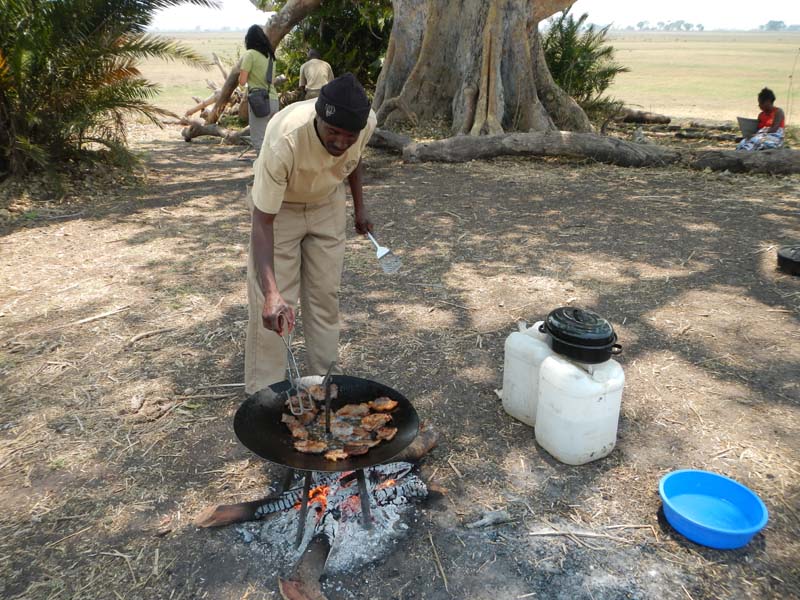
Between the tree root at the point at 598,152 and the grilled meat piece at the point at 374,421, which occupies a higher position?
the tree root at the point at 598,152

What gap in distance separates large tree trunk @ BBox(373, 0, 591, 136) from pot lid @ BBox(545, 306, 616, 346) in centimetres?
765

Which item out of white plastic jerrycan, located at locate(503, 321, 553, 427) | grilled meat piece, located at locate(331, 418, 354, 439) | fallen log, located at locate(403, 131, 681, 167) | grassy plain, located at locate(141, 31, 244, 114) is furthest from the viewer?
grassy plain, located at locate(141, 31, 244, 114)

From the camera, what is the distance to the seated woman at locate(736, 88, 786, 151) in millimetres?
9414

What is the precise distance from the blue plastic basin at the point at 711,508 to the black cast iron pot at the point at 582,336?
2.04 ft

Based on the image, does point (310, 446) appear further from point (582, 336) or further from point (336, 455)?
point (582, 336)

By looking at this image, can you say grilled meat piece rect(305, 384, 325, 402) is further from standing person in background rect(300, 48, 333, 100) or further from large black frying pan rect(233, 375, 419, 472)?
standing person in background rect(300, 48, 333, 100)

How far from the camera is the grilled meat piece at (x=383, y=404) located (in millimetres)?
2785

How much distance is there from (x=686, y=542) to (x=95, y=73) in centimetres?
815

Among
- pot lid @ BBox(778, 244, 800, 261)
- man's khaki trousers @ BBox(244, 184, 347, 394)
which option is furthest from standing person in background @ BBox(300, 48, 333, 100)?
man's khaki trousers @ BBox(244, 184, 347, 394)

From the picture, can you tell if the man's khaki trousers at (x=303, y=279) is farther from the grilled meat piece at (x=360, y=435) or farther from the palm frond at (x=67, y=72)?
the palm frond at (x=67, y=72)

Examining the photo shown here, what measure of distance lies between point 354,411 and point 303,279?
860 mm

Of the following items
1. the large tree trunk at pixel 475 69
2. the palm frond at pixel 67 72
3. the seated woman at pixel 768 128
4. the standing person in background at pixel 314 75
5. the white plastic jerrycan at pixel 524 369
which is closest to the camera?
the white plastic jerrycan at pixel 524 369

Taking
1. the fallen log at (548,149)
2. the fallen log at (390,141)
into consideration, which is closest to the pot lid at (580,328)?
the fallen log at (548,149)

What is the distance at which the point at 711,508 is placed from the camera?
2738 millimetres
